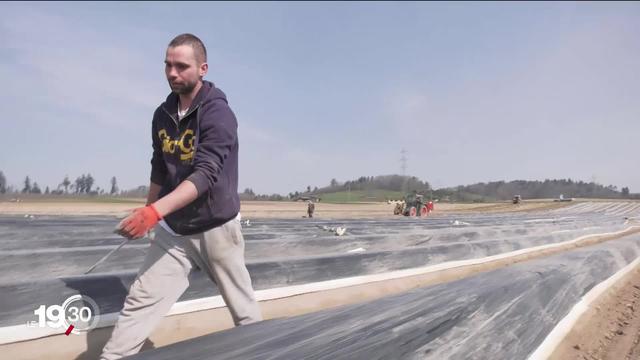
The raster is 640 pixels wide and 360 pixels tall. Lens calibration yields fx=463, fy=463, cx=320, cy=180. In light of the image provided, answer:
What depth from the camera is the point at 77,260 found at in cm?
464

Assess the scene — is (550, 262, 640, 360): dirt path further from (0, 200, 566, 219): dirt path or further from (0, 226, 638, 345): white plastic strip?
(0, 200, 566, 219): dirt path

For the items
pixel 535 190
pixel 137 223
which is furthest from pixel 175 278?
pixel 535 190

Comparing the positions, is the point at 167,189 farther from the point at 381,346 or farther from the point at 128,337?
the point at 381,346

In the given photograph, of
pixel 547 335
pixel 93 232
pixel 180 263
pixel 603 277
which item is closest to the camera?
pixel 180 263

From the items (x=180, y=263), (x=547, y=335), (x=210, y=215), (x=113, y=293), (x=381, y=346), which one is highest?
(x=210, y=215)

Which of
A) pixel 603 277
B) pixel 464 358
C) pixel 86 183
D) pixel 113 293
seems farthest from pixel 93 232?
pixel 86 183

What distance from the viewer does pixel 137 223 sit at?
187cm

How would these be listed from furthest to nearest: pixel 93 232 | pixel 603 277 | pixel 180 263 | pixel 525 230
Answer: pixel 525 230, pixel 93 232, pixel 603 277, pixel 180 263

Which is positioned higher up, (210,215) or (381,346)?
(210,215)

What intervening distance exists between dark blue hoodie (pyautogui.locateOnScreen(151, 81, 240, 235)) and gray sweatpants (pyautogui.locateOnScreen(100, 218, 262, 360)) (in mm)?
86

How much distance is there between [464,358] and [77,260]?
376cm

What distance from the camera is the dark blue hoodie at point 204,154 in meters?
2.20

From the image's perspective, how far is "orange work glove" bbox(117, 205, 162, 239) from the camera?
1.85 m

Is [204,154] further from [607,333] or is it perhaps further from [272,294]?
[607,333]
